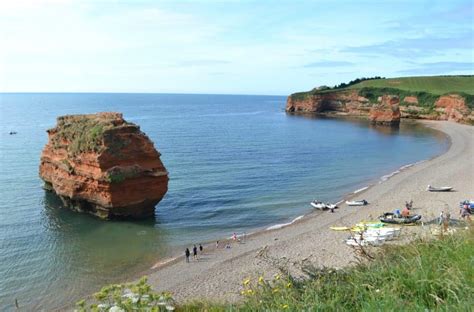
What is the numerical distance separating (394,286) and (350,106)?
128 m

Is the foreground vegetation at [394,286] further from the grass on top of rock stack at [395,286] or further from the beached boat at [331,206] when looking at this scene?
the beached boat at [331,206]

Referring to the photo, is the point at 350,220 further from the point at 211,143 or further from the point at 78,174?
the point at 211,143

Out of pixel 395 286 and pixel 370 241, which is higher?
pixel 395 286

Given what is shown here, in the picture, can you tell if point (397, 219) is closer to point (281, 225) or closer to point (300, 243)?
point (300, 243)

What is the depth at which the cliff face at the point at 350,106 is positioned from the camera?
105 m

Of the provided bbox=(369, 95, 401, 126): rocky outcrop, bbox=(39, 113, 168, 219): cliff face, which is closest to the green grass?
bbox=(369, 95, 401, 126): rocky outcrop

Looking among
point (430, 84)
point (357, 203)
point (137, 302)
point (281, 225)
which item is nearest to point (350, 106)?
point (430, 84)

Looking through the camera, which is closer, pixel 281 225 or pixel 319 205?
pixel 281 225

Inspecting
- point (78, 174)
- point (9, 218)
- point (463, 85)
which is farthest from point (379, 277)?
point (463, 85)

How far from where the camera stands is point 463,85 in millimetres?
125375

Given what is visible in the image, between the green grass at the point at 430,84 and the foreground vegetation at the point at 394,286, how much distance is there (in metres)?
120

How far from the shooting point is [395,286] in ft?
19.7

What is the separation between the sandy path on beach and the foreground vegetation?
308 centimetres

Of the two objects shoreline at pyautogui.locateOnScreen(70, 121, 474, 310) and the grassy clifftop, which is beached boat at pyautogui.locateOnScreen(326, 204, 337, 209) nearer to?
shoreline at pyautogui.locateOnScreen(70, 121, 474, 310)
